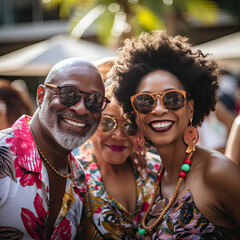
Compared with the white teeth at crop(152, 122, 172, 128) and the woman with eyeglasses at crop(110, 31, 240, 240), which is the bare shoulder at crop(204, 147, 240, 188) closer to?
the woman with eyeglasses at crop(110, 31, 240, 240)

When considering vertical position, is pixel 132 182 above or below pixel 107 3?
below

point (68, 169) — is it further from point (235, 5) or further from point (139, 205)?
point (235, 5)

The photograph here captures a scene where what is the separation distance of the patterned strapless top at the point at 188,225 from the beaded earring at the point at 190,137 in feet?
1.31

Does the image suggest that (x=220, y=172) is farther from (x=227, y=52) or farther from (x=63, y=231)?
(x=227, y=52)

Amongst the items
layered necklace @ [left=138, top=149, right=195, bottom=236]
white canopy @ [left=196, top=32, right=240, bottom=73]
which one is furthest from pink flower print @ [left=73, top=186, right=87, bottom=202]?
white canopy @ [left=196, top=32, right=240, bottom=73]

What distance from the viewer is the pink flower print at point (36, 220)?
217 centimetres

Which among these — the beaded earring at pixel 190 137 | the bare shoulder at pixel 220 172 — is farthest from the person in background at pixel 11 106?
the bare shoulder at pixel 220 172

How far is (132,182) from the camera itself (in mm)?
3080

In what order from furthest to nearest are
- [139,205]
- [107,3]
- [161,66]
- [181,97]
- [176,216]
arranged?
[107,3] → [139,205] → [161,66] → [181,97] → [176,216]

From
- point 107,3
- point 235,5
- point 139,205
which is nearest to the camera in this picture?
point 139,205

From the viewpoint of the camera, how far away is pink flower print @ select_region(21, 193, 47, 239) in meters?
2.17

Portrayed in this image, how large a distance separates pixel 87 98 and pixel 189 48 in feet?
3.42

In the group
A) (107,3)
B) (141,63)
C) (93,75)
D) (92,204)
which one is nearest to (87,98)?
(93,75)

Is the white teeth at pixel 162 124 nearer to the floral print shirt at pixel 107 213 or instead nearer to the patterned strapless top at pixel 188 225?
the patterned strapless top at pixel 188 225
